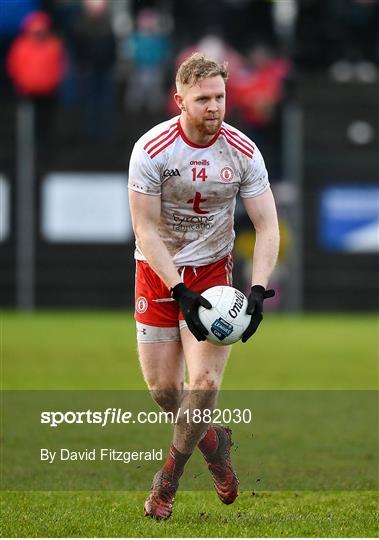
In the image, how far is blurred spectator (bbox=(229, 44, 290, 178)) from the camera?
67.3ft

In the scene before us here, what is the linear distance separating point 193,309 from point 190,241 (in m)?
0.62

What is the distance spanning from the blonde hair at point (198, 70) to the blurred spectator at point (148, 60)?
13.5 m

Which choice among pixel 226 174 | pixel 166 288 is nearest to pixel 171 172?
pixel 226 174

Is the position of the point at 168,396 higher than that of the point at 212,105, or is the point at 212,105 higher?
the point at 212,105

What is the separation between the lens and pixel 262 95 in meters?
20.9

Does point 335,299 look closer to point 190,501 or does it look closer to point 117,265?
point 117,265

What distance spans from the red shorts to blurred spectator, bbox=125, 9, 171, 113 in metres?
13.2

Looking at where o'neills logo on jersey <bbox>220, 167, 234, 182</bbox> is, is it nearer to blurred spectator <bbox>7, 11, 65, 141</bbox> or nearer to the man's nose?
the man's nose

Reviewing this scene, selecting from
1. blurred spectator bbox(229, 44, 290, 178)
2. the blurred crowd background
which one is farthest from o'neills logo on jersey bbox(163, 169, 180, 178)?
the blurred crowd background

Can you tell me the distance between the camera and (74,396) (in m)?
12.4

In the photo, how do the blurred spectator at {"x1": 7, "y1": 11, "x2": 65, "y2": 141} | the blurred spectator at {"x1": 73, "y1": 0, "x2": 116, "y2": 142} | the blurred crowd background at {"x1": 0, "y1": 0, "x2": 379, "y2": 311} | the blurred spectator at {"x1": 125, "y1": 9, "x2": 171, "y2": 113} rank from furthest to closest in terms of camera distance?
the blurred crowd background at {"x1": 0, "y1": 0, "x2": 379, "y2": 311} → the blurred spectator at {"x1": 125, "y1": 9, "x2": 171, "y2": 113} → the blurred spectator at {"x1": 73, "y1": 0, "x2": 116, "y2": 142} → the blurred spectator at {"x1": 7, "y1": 11, "x2": 65, "y2": 141}

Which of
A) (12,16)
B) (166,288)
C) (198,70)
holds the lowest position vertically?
(12,16)

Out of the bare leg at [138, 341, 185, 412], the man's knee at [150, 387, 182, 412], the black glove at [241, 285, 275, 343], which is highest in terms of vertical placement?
the black glove at [241, 285, 275, 343]

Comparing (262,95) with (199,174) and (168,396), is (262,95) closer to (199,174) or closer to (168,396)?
(168,396)
